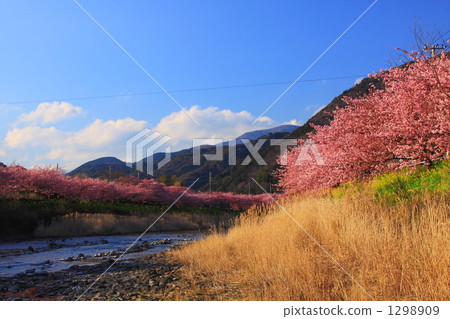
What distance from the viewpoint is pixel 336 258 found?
6.99 metres

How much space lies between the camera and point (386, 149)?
43.4 ft

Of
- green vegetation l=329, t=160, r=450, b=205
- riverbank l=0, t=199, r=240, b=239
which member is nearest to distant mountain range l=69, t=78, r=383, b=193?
riverbank l=0, t=199, r=240, b=239

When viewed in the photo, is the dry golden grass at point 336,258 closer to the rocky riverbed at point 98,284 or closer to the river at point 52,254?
the rocky riverbed at point 98,284

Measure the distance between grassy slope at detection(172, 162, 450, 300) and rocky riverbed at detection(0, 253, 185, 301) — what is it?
2.15 ft

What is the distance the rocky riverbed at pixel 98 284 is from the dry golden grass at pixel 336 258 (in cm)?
67

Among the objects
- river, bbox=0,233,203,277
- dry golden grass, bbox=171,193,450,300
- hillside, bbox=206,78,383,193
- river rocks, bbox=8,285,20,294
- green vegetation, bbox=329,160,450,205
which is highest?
hillside, bbox=206,78,383,193

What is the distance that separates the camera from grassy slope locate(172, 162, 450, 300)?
5406 mm

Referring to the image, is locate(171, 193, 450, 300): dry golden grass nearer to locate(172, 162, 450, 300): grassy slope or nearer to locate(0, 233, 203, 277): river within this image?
locate(172, 162, 450, 300): grassy slope

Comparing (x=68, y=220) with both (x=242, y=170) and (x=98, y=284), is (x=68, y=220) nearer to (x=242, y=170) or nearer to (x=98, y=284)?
(x=98, y=284)

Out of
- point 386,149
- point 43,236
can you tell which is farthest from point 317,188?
point 43,236

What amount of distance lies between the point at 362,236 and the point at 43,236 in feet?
70.9

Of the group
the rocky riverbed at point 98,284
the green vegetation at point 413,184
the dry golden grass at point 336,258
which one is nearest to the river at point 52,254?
the rocky riverbed at point 98,284

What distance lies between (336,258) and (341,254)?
0.13 meters

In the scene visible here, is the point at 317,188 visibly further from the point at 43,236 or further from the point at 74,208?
the point at 74,208
